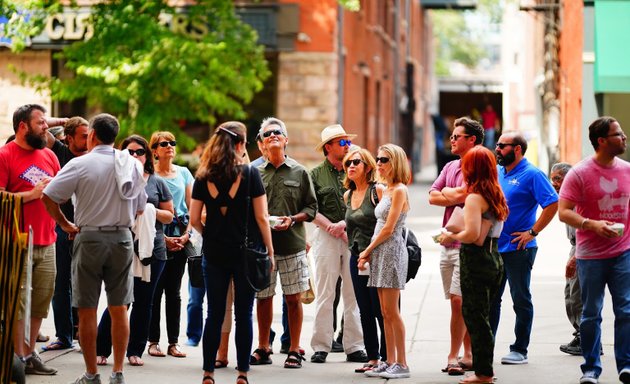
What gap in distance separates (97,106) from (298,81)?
173 inches

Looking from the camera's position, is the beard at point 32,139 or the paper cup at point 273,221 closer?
the beard at point 32,139

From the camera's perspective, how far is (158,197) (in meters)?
9.81

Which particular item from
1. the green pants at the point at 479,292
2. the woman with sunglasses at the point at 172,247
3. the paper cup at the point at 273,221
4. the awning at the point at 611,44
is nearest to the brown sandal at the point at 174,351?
the woman with sunglasses at the point at 172,247

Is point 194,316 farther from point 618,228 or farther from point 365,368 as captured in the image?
point 618,228

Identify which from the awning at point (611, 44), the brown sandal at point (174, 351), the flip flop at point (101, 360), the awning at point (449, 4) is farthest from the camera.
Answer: the awning at point (449, 4)

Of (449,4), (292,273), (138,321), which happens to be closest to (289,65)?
(292,273)

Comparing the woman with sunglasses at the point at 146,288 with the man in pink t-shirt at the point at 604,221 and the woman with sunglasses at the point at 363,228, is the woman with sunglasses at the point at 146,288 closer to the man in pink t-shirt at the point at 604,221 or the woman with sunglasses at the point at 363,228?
the woman with sunglasses at the point at 363,228

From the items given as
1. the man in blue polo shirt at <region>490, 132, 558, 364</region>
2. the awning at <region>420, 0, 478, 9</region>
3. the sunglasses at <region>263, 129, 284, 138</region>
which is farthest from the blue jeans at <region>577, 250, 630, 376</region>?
the awning at <region>420, 0, 478, 9</region>

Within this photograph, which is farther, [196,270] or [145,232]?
[196,270]

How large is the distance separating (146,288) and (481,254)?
2802mm

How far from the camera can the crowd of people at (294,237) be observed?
8461 millimetres

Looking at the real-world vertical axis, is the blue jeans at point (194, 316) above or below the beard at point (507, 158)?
below

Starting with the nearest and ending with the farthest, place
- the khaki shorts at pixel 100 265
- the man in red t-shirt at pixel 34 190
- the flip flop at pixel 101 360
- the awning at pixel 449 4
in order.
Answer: the khaki shorts at pixel 100 265, the man in red t-shirt at pixel 34 190, the flip flop at pixel 101 360, the awning at pixel 449 4

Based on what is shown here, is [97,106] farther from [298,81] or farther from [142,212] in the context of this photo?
[142,212]
